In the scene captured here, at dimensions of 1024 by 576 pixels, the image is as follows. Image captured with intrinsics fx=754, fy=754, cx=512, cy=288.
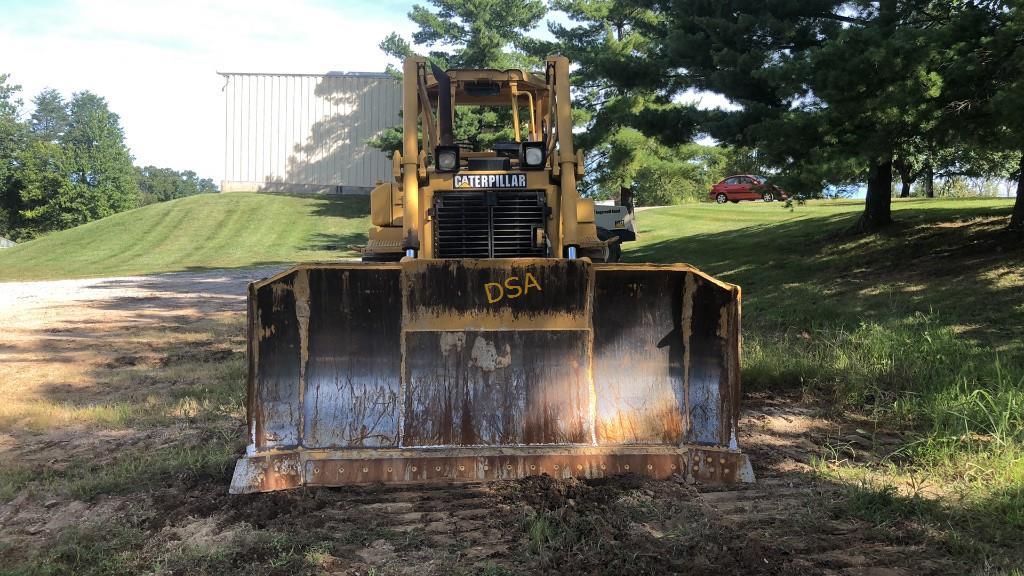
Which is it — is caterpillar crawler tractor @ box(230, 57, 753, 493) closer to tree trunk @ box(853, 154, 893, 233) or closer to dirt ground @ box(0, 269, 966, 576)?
dirt ground @ box(0, 269, 966, 576)

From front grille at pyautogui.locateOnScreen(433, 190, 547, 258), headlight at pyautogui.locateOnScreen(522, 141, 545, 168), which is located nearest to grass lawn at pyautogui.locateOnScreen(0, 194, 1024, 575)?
front grille at pyautogui.locateOnScreen(433, 190, 547, 258)

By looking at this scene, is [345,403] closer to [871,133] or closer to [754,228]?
[871,133]

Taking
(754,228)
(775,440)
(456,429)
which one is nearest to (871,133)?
(775,440)

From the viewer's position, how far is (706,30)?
46.7ft

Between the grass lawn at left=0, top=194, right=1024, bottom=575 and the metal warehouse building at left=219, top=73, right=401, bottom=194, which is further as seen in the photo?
the metal warehouse building at left=219, top=73, right=401, bottom=194

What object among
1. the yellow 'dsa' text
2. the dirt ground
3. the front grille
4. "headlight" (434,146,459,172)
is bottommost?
the dirt ground

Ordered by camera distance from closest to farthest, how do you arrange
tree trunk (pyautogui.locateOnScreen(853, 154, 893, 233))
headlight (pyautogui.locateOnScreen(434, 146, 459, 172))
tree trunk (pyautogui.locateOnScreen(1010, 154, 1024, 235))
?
headlight (pyautogui.locateOnScreen(434, 146, 459, 172)), tree trunk (pyautogui.locateOnScreen(1010, 154, 1024, 235)), tree trunk (pyautogui.locateOnScreen(853, 154, 893, 233))

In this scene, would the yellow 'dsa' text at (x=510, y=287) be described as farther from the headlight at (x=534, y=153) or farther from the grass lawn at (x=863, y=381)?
the headlight at (x=534, y=153)

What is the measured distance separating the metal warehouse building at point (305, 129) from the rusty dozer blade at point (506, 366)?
4265 cm

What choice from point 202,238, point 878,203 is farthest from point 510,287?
point 202,238

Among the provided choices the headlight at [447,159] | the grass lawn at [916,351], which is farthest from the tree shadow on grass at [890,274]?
the headlight at [447,159]

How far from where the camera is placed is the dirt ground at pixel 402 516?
11.0 feet

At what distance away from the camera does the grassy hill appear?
101ft

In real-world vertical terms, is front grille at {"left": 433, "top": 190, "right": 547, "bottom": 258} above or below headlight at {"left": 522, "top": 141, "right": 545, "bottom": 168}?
below
